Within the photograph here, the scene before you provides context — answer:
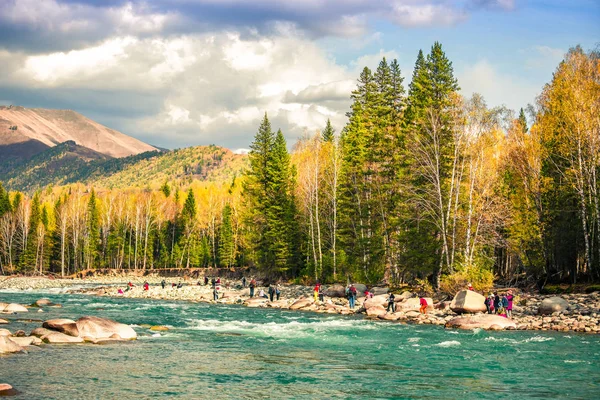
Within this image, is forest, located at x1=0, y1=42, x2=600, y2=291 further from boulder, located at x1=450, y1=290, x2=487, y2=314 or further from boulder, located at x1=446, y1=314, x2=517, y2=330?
boulder, located at x1=446, y1=314, x2=517, y2=330

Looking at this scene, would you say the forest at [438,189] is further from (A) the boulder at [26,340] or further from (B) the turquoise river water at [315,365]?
(A) the boulder at [26,340]

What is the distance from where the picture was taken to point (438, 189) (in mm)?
36375

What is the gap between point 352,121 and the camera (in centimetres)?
5503

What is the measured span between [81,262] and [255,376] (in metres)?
93.1

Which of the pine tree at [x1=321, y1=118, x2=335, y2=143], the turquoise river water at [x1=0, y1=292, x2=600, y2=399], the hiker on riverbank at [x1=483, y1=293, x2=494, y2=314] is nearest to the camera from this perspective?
the turquoise river water at [x1=0, y1=292, x2=600, y2=399]

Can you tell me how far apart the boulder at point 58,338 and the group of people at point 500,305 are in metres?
21.6

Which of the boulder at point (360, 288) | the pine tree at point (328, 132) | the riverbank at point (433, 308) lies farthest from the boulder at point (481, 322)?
the pine tree at point (328, 132)

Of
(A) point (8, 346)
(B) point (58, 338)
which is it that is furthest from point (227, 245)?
(A) point (8, 346)

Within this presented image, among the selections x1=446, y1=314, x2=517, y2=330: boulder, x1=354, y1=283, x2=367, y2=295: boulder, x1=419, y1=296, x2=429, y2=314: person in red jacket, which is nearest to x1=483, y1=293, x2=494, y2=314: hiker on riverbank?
x1=446, y1=314, x2=517, y2=330: boulder

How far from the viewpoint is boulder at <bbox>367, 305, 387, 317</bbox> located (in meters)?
31.8

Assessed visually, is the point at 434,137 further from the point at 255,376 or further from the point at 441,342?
the point at 255,376

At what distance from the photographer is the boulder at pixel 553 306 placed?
28.7 metres

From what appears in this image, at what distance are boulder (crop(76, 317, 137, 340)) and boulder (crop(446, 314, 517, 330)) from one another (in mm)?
16044

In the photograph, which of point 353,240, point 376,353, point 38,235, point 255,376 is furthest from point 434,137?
point 38,235
